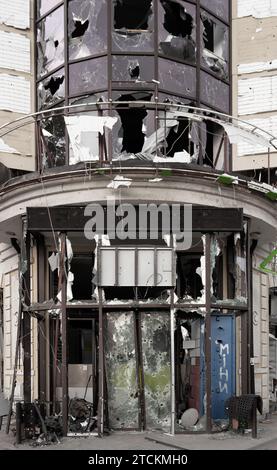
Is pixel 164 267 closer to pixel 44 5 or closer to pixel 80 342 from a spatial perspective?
pixel 80 342

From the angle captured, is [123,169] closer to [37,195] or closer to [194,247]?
[37,195]

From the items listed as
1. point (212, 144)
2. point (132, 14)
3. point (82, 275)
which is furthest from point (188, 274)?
point (132, 14)

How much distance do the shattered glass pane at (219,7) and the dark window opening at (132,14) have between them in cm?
141

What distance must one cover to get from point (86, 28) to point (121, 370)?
6.70 meters

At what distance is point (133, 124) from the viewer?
11.0m

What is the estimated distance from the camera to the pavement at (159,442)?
8594 millimetres

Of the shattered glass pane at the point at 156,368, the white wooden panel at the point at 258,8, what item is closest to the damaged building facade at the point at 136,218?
the shattered glass pane at the point at 156,368

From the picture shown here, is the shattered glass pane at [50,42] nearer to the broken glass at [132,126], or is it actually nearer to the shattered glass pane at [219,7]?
the broken glass at [132,126]

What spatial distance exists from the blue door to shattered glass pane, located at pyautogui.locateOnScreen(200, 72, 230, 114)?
450cm

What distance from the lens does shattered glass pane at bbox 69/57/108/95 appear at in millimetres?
10914

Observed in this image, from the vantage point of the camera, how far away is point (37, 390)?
37.2 feet

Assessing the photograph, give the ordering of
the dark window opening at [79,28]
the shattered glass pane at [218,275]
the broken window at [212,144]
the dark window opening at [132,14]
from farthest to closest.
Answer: the broken window at [212,144] → the dark window opening at [79,28] → the dark window opening at [132,14] → the shattered glass pane at [218,275]

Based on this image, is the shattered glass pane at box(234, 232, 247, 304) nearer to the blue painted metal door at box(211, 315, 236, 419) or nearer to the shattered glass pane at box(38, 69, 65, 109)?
the blue painted metal door at box(211, 315, 236, 419)
